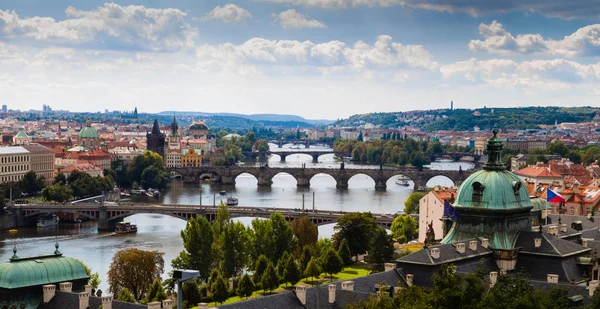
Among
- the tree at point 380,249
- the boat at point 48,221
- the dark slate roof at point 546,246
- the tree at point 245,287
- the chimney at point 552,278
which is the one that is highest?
the dark slate roof at point 546,246

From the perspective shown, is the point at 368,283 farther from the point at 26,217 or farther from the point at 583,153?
the point at 583,153

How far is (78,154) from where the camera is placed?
154m

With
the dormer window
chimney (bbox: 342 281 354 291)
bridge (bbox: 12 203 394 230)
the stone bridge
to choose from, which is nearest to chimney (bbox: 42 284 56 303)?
chimney (bbox: 342 281 354 291)

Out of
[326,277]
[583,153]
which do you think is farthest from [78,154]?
[326,277]

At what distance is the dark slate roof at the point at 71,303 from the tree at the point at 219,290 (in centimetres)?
1491

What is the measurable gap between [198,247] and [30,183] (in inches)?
2517

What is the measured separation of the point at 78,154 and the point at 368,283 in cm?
12048

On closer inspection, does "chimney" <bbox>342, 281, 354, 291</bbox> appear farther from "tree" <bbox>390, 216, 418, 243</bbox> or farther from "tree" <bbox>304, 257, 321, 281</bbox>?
"tree" <bbox>390, 216, 418, 243</bbox>

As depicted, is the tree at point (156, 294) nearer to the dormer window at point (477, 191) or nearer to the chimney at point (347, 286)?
the chimney at point (347, 286)

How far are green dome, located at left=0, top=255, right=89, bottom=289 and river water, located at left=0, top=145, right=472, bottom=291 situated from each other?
2086cm

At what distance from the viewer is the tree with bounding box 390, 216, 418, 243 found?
7581 cm

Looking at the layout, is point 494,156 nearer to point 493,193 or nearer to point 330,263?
point 493,193

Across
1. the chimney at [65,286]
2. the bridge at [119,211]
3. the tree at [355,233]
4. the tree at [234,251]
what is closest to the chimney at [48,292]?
the chimney at [65,286]

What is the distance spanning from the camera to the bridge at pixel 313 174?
150625mm
